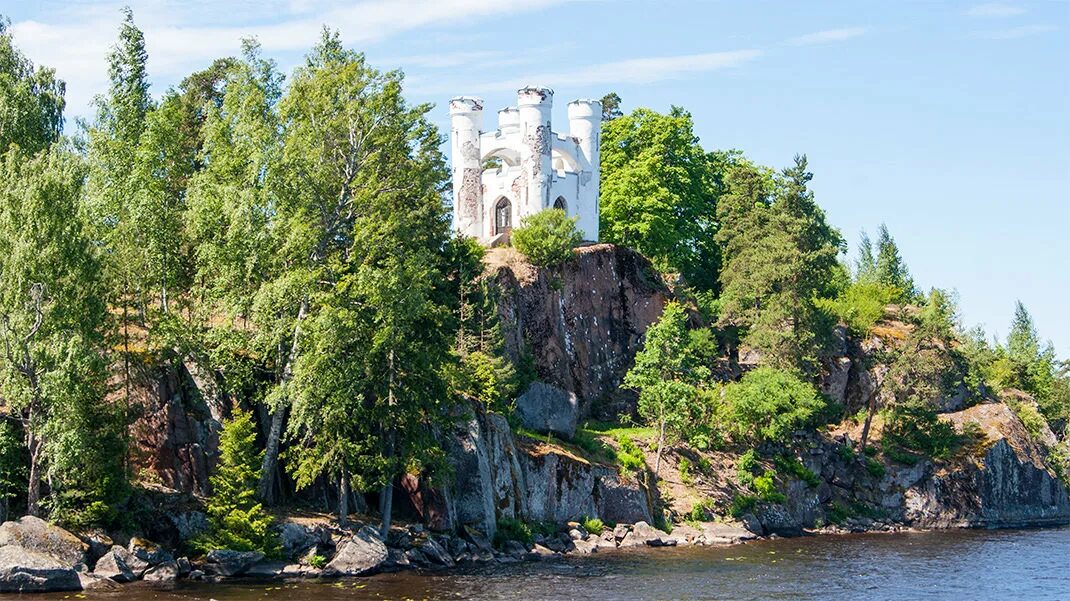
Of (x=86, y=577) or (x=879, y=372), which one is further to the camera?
(x=879, y=372)

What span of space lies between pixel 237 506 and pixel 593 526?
19.9m

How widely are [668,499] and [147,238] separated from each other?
29.7 meters

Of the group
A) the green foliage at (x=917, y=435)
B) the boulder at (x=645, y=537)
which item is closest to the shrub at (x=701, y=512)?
the boulder at (x=645, y=537)

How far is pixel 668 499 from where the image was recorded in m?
69.2

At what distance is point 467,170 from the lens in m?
80.8

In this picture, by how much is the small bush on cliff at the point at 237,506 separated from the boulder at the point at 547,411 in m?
20.2

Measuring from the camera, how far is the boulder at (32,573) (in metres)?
43.4

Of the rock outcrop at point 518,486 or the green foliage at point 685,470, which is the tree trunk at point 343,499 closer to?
the rock outcrop at point 518,486

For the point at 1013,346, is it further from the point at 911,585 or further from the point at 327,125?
the point at 327,125

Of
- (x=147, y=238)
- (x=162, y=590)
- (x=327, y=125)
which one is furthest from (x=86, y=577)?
(x=327, y=125)

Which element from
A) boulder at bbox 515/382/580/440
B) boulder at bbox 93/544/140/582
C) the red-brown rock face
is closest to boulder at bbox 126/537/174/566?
boulder at bbox 93/544/140/582

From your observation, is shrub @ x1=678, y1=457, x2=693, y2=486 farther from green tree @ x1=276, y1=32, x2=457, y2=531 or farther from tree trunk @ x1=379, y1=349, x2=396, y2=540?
tree trunk @ x1=379, y1=349, x2=396, y2=540

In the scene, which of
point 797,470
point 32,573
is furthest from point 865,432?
point 32,573

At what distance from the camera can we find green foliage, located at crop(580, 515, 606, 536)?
63.3m
